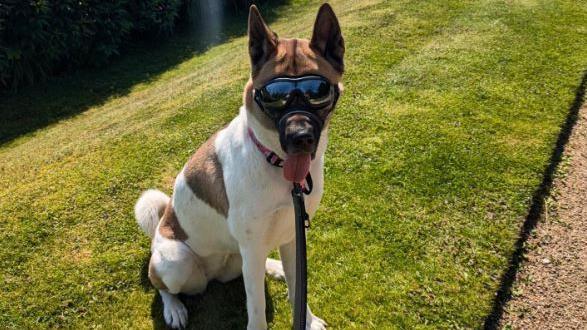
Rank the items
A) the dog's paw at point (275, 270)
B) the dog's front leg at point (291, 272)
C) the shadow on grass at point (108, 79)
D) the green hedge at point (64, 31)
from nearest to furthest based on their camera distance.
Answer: the dog's front leg at point (291, 272)
the dog's paw at point (275, 270)
the shadow on grass at point (108, 79)
the green hedge at point (64, 31)

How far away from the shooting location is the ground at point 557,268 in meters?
3.72

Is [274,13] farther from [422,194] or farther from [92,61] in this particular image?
[422,194]

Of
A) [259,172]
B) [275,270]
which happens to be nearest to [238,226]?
[259,172]

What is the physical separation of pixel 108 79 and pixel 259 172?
9.86 metres

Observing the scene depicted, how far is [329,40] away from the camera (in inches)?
111

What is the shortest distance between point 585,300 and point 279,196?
2875 millimetres

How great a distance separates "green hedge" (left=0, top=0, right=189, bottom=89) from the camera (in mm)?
9977

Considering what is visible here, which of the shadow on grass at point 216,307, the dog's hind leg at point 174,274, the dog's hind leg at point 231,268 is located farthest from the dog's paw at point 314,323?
the dog's hind leg at point 174,274

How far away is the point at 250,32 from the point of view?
110 inches

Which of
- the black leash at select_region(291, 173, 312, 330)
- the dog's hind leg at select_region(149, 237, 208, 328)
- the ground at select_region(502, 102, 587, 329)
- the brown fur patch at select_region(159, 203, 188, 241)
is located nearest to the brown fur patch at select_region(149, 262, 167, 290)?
the dog's hind leg at select_region(149, 237, 208, 328)

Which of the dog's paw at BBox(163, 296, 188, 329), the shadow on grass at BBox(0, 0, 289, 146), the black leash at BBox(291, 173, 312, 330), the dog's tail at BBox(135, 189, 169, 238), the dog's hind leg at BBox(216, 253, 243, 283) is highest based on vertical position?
the black leash at BBox(291, 173, 312, 330)

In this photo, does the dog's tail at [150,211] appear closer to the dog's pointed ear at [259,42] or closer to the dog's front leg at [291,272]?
the dog's front leg at [291,272]

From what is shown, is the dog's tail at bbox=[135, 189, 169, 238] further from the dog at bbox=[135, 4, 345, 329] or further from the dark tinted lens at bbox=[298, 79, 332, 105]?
the dark tinted lens at bbox=[298, 79, 332, 105]

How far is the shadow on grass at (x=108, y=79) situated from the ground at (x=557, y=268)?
909 cm
